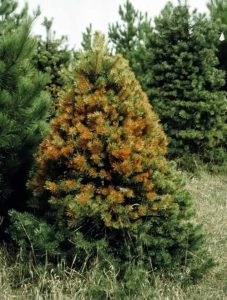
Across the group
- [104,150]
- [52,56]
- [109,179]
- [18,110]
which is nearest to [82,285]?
[109,179]

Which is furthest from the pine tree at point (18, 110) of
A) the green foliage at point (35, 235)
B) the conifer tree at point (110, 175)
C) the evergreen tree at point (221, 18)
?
the evergreen tree at point (221, 18)

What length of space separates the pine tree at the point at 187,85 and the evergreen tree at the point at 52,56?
1662 mm

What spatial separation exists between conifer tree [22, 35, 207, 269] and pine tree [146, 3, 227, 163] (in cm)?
510

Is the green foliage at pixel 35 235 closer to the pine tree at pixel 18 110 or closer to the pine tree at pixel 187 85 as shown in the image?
the pine tree at pixel 18 110

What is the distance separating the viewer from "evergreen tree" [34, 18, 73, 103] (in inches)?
353

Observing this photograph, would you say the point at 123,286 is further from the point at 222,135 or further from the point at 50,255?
the point at 222,135

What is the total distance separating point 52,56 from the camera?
900 cm

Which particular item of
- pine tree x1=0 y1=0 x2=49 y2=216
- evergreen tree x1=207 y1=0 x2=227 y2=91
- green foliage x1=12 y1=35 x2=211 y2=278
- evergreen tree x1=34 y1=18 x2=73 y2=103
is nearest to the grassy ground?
green foliage x1=12 y1=35 x2=211 y2=278

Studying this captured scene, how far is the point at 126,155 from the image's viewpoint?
402 cm

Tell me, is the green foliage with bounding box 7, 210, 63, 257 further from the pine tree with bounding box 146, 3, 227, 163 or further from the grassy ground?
the pine tree with bounding box 146, 3, 227, 163

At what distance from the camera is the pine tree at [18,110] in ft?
15.3

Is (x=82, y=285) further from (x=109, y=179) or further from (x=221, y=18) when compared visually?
(x=221, y=18)

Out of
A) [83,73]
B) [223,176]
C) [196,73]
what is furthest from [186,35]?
[83,73]

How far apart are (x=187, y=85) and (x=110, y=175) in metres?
5.81
